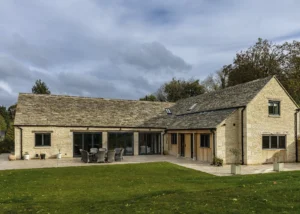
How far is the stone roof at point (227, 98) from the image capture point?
793 inches

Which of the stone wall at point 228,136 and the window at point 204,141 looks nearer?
the stone wall at point 228,136

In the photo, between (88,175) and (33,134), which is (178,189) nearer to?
(88,175)

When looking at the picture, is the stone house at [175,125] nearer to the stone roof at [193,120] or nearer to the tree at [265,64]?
the stone roof at [193,120]

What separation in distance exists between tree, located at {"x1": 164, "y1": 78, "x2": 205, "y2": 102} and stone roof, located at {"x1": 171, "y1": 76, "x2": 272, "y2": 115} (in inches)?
1015

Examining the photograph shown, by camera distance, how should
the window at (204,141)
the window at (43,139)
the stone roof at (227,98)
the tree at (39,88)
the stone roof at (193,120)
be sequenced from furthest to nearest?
1. the tree at (39,88)
2. the window at (43,139)
3. the stone roof at (227,98)
4. the window at (204,141)
5. the stone roof at (193,120)

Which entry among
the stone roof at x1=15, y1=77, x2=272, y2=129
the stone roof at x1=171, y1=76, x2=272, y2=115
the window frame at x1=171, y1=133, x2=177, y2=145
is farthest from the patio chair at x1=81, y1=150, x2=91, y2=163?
the stone roof at x1=171, y1=76, x2=272, y2=115

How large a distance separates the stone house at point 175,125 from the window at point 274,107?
0.26ft

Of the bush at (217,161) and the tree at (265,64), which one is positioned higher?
the tree at (265,64)

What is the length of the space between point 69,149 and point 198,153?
11622 mm

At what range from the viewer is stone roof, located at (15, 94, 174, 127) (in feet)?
78.3

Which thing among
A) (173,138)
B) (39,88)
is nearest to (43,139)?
(173,138)

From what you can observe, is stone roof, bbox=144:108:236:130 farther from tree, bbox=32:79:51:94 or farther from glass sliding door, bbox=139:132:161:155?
tree, bbox=32:79:51:94

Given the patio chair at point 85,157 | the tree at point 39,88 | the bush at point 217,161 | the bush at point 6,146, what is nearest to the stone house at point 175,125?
the bush at point 217,161

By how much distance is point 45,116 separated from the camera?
952 inches
